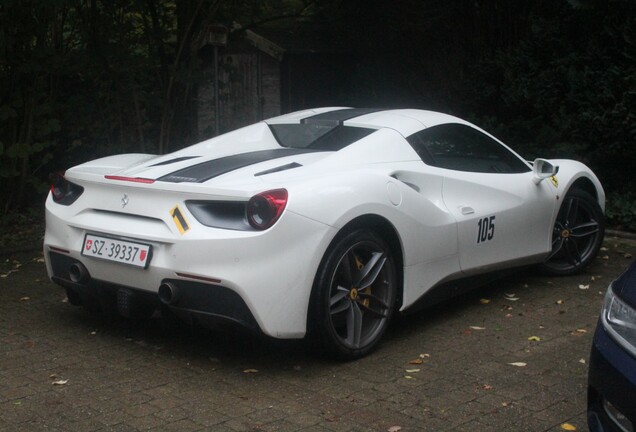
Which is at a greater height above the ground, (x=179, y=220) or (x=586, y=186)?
(x=179, y=220)

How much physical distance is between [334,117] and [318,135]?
1.17 feet

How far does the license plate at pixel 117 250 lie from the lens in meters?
5.16


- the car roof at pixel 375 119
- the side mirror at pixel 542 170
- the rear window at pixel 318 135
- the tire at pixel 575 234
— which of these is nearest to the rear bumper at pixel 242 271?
the rear window at pixel 318 135

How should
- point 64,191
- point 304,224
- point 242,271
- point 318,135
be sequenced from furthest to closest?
point 318,135, point 64,191, point 304,224, point 242,271

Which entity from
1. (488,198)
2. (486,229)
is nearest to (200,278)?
(486,229)

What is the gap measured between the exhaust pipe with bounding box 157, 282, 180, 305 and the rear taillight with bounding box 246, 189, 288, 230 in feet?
1.84

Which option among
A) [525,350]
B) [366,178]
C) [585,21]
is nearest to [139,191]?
[366,178]

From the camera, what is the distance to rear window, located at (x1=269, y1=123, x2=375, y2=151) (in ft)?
19.6

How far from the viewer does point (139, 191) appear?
211 inches

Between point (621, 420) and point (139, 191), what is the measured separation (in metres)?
2.95

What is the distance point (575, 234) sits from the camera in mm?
7418

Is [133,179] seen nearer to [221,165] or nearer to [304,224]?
[221,165]

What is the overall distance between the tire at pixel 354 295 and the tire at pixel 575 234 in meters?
2.20

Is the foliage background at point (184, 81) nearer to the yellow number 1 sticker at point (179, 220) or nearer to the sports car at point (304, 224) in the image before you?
the sports car at point (304, 224)
